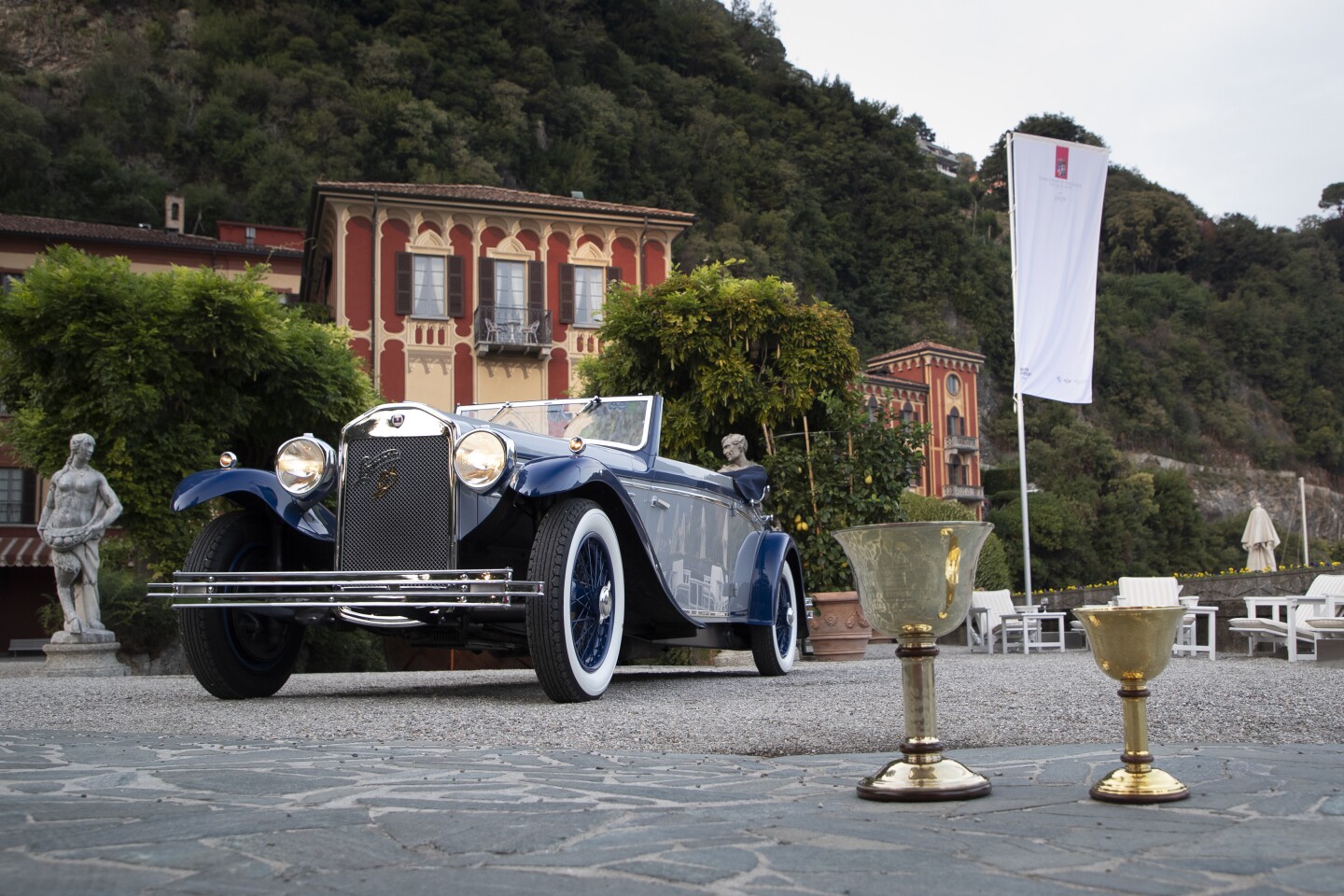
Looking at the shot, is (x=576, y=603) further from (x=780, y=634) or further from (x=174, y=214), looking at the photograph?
(x=174, y=214)

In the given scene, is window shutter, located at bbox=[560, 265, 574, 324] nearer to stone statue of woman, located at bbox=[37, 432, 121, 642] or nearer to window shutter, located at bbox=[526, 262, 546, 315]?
window shutter, located at bbox=[526, 262, 546, 315]

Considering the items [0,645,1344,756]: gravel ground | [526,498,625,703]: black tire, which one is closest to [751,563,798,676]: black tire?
[0,645,1344,756]: gravel ground

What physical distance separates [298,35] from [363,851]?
7251 cm

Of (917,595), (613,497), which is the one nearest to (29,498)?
(613,497)

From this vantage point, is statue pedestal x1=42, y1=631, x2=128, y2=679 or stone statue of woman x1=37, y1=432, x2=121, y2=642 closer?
statue pedestal x1=42, y1=631, x2=128, y2=679

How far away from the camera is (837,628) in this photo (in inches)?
500

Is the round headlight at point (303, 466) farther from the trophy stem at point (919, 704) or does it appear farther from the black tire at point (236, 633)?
the trophy stem at point (919, 704)

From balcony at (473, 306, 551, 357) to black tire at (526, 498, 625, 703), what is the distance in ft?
90.2

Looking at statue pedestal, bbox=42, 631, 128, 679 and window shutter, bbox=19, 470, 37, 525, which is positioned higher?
window shutter, bbox=19, 470, 37, 525

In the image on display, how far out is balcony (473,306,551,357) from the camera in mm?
33750

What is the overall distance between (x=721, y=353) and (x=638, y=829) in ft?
48.4

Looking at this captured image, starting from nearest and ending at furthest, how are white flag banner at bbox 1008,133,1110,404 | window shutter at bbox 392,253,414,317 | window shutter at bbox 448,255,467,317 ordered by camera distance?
white flag banner at bbox 1008,133,1110,404 → window shutter at bbox 392,253,414,317 → window shutter at bbox 448,255,467,317

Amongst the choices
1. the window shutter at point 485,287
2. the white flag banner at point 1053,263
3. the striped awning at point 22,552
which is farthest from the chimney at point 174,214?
the white flag banner at point 1053,263

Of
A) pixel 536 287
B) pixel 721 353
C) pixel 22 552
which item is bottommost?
pixel 22 552
